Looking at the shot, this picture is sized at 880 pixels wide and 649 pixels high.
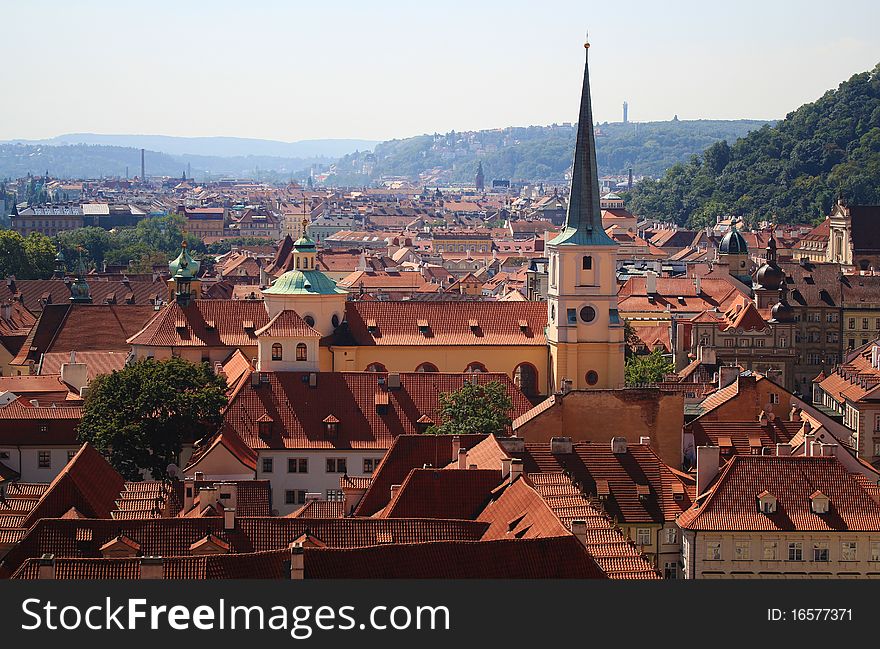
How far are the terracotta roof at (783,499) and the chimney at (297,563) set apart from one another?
17.5 m

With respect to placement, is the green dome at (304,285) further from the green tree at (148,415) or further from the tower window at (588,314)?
the green tree at (148,415)

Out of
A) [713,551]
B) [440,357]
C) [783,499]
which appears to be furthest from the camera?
[440,357]

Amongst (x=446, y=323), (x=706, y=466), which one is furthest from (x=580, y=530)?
(x=446, y=323)

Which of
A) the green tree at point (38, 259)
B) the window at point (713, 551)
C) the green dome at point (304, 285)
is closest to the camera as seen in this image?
the window at point (713, 551)

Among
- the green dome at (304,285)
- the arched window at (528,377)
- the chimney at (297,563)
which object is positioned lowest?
the arched window at (528,377)

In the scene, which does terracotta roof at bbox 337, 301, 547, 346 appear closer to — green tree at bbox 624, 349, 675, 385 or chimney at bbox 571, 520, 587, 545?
green tree at bbox 624, 349, 675, 385

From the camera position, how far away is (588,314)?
80.6 m

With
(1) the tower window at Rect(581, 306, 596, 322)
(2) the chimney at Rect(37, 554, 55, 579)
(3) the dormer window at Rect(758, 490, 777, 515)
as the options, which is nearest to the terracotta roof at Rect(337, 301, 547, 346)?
(1) the tower window at Rect(581, 306, 596, 322)

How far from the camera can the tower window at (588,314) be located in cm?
8050

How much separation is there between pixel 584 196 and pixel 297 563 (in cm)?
4730

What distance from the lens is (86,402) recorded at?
229ft

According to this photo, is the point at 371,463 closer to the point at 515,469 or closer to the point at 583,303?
the point at 583,303

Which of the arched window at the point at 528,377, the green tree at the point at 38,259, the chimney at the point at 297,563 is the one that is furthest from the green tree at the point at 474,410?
the green tree at the point at 38,259

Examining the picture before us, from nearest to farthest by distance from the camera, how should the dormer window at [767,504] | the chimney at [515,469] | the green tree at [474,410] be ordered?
the chimney at [515,469], the dormer window at [767,504], the green tree at [474,410]
